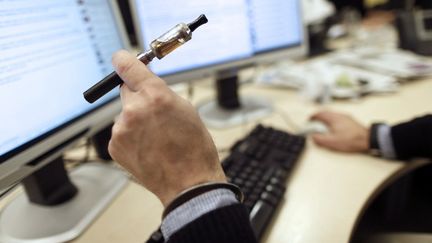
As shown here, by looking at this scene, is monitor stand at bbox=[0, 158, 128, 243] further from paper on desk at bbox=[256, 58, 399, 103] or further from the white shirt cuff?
paper on desk at bbox=[256, 58, 399, 103]

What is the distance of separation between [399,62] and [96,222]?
45.1 inches

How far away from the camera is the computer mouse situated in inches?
33.1

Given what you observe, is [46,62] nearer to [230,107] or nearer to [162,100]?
[162,100]

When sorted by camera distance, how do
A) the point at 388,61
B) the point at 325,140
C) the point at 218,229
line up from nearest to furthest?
the point at 218,229
the point at 325,140
the point at 388,61

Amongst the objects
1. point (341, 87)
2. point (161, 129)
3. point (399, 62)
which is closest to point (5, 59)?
point (161, 129)

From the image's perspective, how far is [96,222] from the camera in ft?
1.91

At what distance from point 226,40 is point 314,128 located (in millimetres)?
331

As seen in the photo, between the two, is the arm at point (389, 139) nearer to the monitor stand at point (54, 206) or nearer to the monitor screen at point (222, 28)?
the monitor screen at point (222, 28)

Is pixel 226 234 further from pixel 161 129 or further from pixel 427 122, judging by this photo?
pixel 427 122

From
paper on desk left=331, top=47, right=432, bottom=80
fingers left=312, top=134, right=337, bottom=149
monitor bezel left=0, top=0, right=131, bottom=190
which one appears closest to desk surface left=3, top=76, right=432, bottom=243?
fingers left=312, top=134, right=337, bottom=149

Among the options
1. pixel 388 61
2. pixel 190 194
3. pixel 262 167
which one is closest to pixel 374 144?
pixel 262 167

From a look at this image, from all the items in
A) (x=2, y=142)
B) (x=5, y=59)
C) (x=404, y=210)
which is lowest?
(x=404, y=210)

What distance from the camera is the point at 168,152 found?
1.28ft

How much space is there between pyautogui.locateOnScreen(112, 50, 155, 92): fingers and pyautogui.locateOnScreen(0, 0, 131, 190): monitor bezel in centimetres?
22
